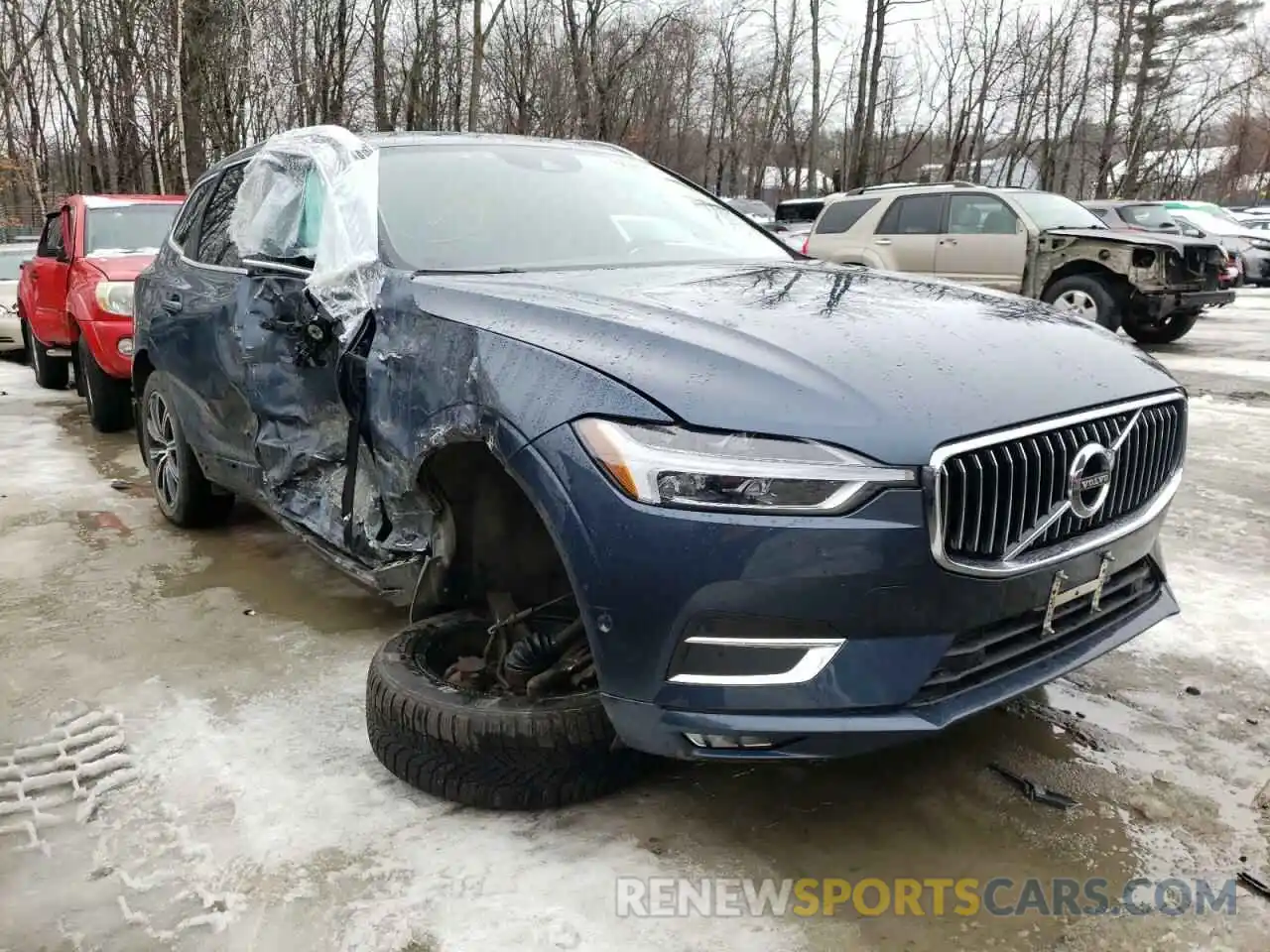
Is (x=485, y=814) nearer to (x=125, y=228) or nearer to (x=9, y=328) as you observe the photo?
(x=125, y=228)

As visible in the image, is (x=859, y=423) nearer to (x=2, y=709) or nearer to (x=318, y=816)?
(x=318, y=816)

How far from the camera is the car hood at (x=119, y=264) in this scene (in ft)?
22.8

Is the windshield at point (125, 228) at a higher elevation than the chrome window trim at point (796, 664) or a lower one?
higher

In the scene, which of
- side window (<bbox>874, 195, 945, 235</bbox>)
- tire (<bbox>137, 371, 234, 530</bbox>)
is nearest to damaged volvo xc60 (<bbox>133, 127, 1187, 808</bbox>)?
tire (<bbox>137, 371, 234, 530</bbox>)

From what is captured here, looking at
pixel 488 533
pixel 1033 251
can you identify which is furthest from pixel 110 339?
pixel 1033 251

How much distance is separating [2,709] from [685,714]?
91.5 inches

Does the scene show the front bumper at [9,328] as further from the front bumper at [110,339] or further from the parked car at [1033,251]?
the parked car at [1033,251]

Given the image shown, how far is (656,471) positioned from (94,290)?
632 cm

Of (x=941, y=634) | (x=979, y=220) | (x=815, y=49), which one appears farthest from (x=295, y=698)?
(x=815, y=49)

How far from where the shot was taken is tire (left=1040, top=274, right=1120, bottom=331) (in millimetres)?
10289

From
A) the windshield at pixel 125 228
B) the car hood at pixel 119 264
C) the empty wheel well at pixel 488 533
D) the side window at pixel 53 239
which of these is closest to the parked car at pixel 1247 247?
the windshield at pixel 125 228

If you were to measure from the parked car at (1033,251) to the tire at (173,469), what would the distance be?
833cm

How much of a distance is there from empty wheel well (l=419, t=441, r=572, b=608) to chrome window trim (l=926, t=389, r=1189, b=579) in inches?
37.9

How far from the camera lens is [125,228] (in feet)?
25.7
